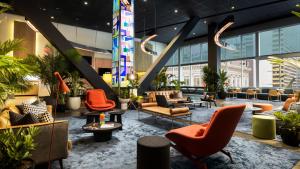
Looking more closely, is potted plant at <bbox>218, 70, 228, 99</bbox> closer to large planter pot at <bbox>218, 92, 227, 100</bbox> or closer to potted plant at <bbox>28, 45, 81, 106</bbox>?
large planter pot at <bbox>218, 92, 227, 100</bbox>

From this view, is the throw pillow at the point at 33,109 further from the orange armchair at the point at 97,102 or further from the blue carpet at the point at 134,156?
the orange armchair at the point at 97,102

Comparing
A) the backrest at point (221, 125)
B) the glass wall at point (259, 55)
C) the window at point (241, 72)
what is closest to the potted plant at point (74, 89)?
the backrest at point (221, 125)

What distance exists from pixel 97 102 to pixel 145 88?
319cm

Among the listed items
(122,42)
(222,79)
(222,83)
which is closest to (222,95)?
(222,83)

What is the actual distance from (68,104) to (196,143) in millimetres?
6274

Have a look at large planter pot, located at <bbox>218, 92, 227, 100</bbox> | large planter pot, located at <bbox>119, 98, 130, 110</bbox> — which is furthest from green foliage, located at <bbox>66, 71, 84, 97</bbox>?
large planter pot, located at <bbox>218, 92, 227, 100</bbox>

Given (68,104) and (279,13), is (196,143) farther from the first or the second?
(279,13)

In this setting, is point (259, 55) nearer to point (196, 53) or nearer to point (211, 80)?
point (211, 80)

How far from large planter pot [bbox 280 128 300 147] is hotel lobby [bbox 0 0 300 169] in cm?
2

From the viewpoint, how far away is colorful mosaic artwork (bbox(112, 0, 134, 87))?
7.12 metres

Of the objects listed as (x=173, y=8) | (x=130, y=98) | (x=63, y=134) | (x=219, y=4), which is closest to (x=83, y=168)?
(x=63, y=134)

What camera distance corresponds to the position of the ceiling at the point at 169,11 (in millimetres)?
7883

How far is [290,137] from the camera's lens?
3.37 meters

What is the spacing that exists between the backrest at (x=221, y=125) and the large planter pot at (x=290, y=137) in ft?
5.50
